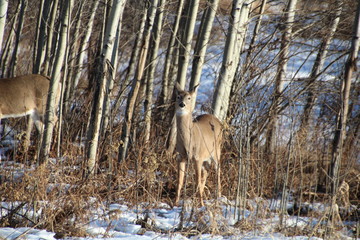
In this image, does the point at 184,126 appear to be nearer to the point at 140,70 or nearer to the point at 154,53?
the point at 140,70

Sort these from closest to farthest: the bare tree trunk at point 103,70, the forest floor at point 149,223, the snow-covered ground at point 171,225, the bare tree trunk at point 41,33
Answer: the forest floor at point 149,223, the snow-covered ground at point 171,225, the bare tree trunk at point 103,70, the bare tree trunk at point 41,33

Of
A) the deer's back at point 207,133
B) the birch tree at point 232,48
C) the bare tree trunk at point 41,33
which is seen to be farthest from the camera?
the bare tree trunk at point 41,33

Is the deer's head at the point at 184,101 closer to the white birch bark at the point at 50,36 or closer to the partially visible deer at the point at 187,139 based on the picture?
the partially visible deer at the point at 187,139

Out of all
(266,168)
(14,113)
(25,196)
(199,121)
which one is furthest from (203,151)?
(14,113)

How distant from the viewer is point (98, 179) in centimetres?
559

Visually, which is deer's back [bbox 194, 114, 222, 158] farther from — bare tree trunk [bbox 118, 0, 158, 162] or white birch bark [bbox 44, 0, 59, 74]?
white birch bark [bbox 44, 0, 59, 74]

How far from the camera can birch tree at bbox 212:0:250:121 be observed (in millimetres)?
6539

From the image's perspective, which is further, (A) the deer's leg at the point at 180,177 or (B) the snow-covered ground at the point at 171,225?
(A) the deer's leg at the point at 180,177

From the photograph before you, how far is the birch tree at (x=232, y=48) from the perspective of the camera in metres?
6.54

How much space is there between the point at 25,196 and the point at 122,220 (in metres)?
1.02

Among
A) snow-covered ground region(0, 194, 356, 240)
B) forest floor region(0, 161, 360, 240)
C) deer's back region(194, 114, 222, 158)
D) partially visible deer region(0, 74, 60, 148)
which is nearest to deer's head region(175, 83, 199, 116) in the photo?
deer's back region(194, 114, 222, 158)

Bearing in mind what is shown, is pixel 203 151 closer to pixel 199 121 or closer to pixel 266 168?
pixel 199 121

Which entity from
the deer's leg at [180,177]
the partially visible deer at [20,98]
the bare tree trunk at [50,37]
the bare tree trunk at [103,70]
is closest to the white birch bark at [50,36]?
the bare tree trunk at [50,37]

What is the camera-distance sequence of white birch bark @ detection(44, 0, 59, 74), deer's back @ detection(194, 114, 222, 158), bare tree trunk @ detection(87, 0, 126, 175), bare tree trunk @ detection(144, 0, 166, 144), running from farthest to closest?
white birch bark @ detection(44, 0, 59, 74), bare tree trunk @ detection(144, 0, 166, 144), deer's back @ detection(194, 114, 222, 158), bare tree trunk @ detection(87, 0, 126, 175)
